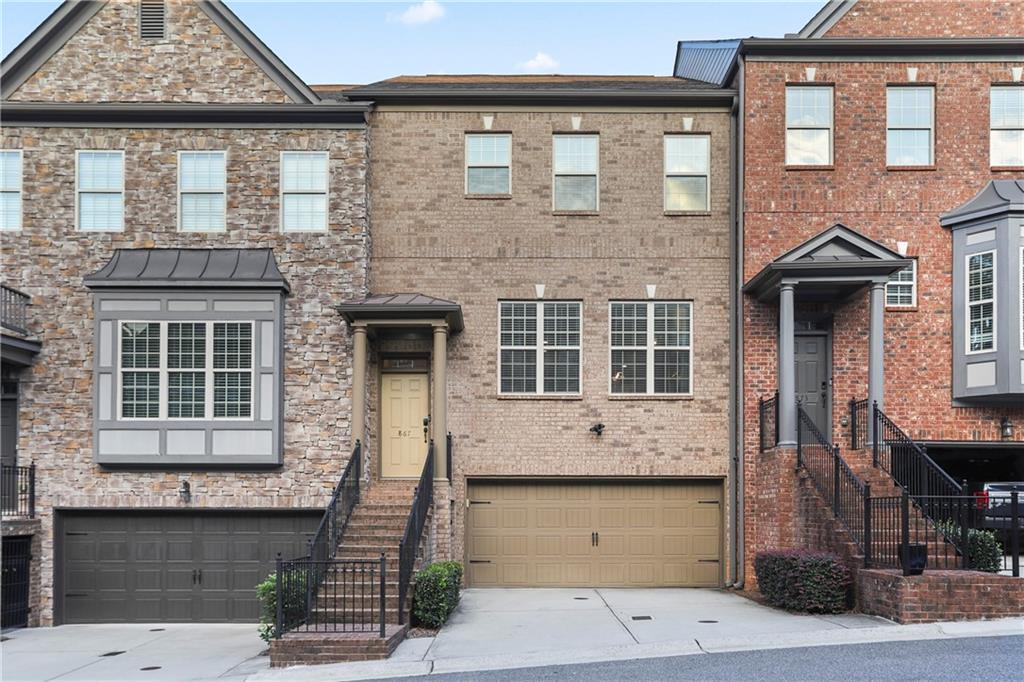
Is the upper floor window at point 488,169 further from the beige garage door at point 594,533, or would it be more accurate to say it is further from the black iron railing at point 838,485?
the black iron railing at point 838,485

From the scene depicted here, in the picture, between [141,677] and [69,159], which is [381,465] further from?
[69,159]

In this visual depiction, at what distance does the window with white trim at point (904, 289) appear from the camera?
695 inches

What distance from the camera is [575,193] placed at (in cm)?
1848

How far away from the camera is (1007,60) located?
17.7m

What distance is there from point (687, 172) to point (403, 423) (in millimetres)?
6883

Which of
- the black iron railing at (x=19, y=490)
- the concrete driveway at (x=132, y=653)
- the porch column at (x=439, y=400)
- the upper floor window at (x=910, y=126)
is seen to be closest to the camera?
the concrete driveway at (x=132, y=653)

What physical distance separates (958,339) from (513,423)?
25.8 ft

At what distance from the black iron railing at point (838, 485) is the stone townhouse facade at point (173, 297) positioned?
7.71 meters

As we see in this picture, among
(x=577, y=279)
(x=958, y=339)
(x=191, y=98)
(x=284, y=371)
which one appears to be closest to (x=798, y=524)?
(x=958, y=339)

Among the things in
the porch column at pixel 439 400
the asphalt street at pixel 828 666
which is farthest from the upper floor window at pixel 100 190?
the asphalt street at pixel 828 666

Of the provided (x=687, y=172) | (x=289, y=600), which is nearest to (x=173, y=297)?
(x=289, y=600)

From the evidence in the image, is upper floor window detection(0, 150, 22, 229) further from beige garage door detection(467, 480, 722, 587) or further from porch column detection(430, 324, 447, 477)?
beige garage door detection(467, 480, 722, 587)

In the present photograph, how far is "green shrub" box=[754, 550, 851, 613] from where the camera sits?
44.5 ft

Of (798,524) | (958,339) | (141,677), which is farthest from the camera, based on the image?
(958,339)
